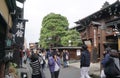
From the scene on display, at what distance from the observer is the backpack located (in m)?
9.95

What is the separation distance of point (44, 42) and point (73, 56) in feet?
69.5

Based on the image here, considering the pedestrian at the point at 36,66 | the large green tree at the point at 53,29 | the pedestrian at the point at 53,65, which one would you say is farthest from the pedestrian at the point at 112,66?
the large green tree at the point at 53,29

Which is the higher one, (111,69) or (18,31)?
(18,31)

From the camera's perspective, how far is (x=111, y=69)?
396 inches

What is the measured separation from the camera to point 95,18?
3853 cm

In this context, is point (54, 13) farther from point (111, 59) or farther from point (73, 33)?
point (111, 59)

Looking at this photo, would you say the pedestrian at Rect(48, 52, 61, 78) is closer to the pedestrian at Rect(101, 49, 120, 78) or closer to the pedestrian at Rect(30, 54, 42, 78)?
the pedestrian at Rect(30, 54, 42, 78)

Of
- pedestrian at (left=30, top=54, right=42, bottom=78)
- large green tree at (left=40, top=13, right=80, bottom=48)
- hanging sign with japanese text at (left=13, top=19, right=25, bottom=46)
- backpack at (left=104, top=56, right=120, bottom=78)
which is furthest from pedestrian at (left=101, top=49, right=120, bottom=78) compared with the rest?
large green tree at (left=40, top=13, right=80, bottom=48)

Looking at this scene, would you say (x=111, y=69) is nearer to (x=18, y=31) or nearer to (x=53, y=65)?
(x=53, y=65)

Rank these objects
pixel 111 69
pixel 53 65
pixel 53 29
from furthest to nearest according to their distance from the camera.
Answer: pixel 53 29
pixel 53 65
pixel 111 69

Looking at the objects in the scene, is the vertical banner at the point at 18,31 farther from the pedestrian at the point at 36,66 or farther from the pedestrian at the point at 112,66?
the pedestrian at the point at 112,66

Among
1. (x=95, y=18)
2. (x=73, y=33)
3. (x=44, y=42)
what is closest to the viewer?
(x=95, y=18)

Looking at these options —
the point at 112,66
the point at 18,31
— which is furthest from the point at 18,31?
the point at 112,66

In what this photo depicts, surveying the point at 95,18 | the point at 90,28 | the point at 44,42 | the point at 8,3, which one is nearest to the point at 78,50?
the point at 95,18
